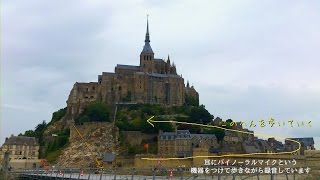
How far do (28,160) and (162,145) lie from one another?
20.4m

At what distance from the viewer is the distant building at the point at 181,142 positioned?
56188mm

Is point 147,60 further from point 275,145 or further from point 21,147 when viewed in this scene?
point 275,145

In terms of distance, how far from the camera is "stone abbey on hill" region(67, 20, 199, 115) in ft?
236

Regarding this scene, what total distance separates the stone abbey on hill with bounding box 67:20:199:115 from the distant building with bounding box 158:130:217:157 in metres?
14.2

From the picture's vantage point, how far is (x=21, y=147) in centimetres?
6538

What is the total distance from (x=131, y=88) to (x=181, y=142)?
1878 cm

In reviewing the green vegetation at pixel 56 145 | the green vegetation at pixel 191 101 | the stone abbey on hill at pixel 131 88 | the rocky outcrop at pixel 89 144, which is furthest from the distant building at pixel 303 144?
the green vegetation at pixel 56 145

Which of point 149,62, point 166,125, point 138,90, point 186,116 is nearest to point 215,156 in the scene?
point 166,125

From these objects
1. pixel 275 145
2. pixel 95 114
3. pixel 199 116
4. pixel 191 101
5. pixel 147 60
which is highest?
pixel 147 60

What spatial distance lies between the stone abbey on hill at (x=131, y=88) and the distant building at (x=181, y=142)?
14216mm

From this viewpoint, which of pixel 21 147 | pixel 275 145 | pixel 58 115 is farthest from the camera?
pixel 58 115

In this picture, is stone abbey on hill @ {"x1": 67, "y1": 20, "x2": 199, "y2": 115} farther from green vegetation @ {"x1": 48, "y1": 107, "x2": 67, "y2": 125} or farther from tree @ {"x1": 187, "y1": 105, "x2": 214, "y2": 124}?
tree @ {"x1": 187, "y1": 105, "x2": 214, "y2": 124}

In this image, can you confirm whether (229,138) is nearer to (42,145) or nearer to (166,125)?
(166,125)

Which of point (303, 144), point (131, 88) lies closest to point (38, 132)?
point (131, 88)
